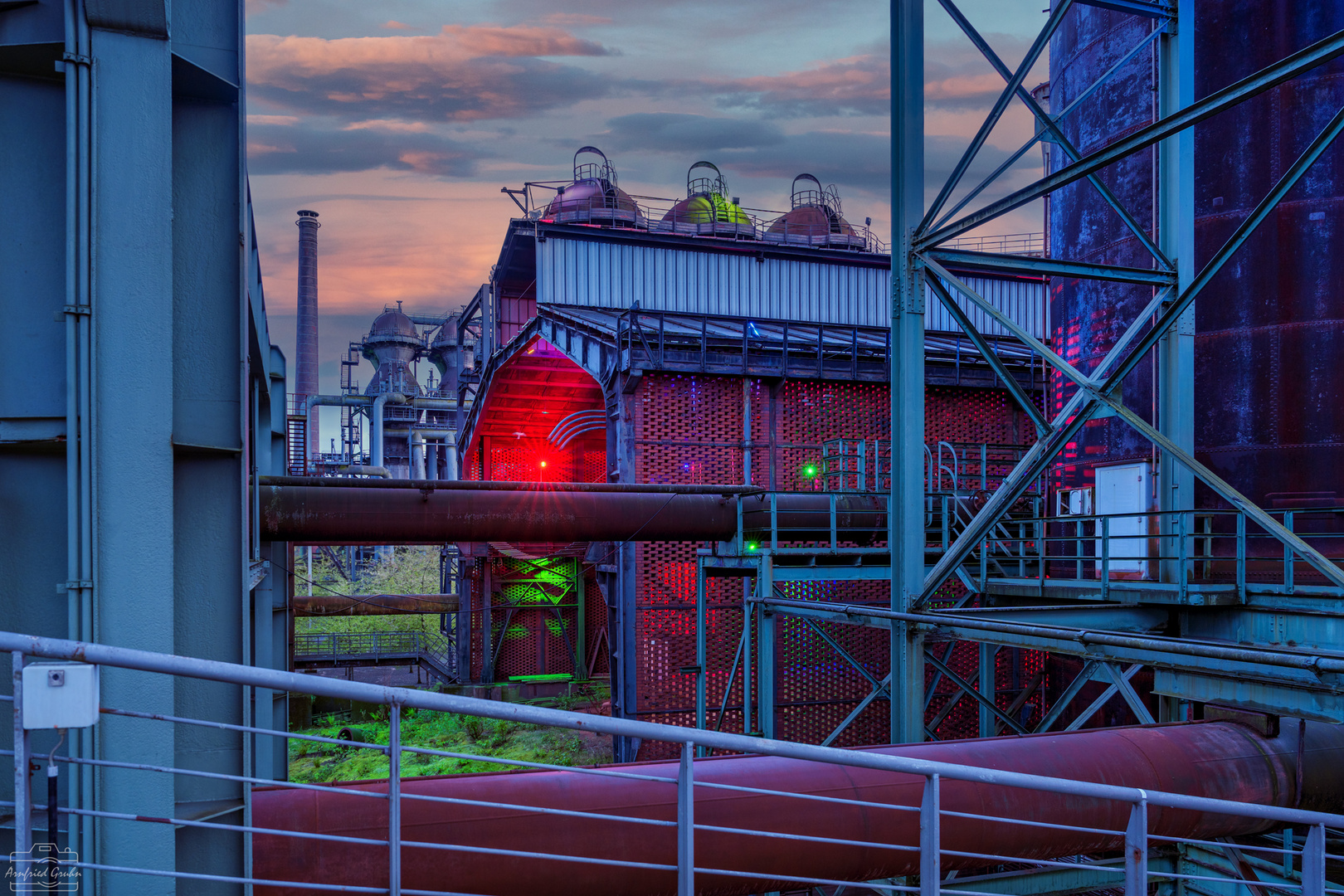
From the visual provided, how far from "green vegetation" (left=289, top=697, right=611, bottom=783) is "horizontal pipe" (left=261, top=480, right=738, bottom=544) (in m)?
6.89

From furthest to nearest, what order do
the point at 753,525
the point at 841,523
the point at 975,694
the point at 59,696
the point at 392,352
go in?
the point at 392,352
the point at 841,523
the point at 753,525
the point at 975,694
the point at 59,696

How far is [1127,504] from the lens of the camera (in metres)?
12.2

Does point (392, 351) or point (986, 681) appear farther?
point (392, 351)

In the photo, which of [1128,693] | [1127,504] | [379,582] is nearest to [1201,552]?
[1127,504]

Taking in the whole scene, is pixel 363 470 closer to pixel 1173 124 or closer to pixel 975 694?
pixel 975 694

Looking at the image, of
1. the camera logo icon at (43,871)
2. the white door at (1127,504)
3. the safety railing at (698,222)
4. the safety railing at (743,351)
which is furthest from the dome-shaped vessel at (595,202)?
the camera logo icon at (43,871)

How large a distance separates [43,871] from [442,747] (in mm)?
18216

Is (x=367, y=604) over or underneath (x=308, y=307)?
underneath

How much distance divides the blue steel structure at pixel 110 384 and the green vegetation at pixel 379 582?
2684 cm

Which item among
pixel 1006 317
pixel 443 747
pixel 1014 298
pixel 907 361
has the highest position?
pixel 1014 298

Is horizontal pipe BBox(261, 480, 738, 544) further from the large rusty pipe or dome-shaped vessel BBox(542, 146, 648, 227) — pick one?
dome-shaped vessel BBox(542, 146, 648, 227)

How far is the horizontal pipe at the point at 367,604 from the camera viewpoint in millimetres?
22156

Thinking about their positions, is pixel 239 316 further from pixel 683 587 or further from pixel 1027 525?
pixel 1027 525

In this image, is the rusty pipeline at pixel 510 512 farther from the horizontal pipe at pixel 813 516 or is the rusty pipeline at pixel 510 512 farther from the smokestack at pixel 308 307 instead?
the smokestack at pixel 308 307
